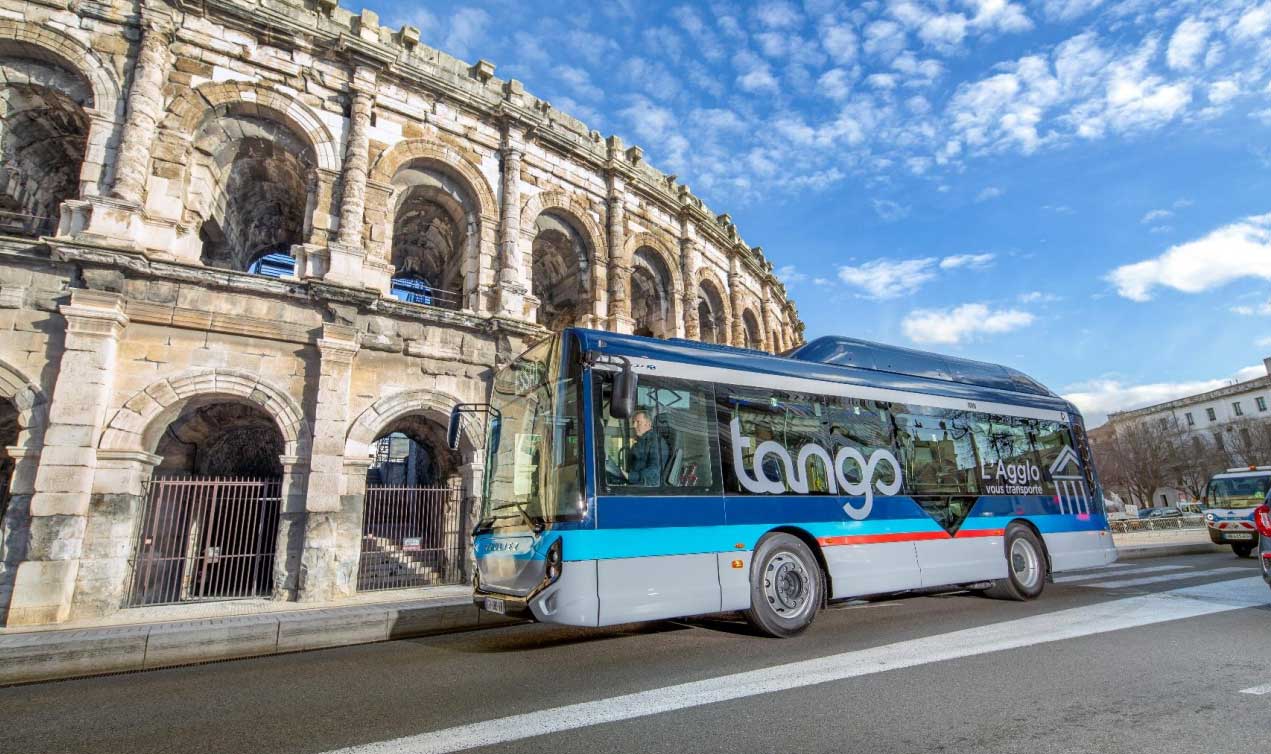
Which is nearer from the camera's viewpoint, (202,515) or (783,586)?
(783,586)

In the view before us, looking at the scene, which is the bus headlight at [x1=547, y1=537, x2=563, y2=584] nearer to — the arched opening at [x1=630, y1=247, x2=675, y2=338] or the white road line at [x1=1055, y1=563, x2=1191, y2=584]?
the white road line at [x1=1055, y1=563, x2=1191, y2=584]

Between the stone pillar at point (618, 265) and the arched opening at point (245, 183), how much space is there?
6972mm

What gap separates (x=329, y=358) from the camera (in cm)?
1016

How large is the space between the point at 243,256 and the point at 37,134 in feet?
13.1

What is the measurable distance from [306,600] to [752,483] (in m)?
7.97

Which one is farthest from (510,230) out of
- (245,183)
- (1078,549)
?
(1078,549)

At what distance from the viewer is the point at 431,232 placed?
15.0 meters

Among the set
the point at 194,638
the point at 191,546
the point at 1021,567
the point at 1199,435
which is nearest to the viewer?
the point at 194,638

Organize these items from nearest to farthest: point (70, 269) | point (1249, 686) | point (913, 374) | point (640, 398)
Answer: point (1249, 686)
point (640, 398)
point (913, 374)
point (70, 269)

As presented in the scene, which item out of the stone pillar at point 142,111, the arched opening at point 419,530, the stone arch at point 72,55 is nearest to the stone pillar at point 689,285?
the arched opening at point 419,530

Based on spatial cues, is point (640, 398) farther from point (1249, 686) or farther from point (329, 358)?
point (329, 358)

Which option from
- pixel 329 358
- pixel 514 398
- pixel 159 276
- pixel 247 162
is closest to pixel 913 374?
pixel 514 398

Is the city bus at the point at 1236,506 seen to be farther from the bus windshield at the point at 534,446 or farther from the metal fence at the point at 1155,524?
the bus windshield at the point at 534,446

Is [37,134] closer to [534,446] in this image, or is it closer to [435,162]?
[435,162]
